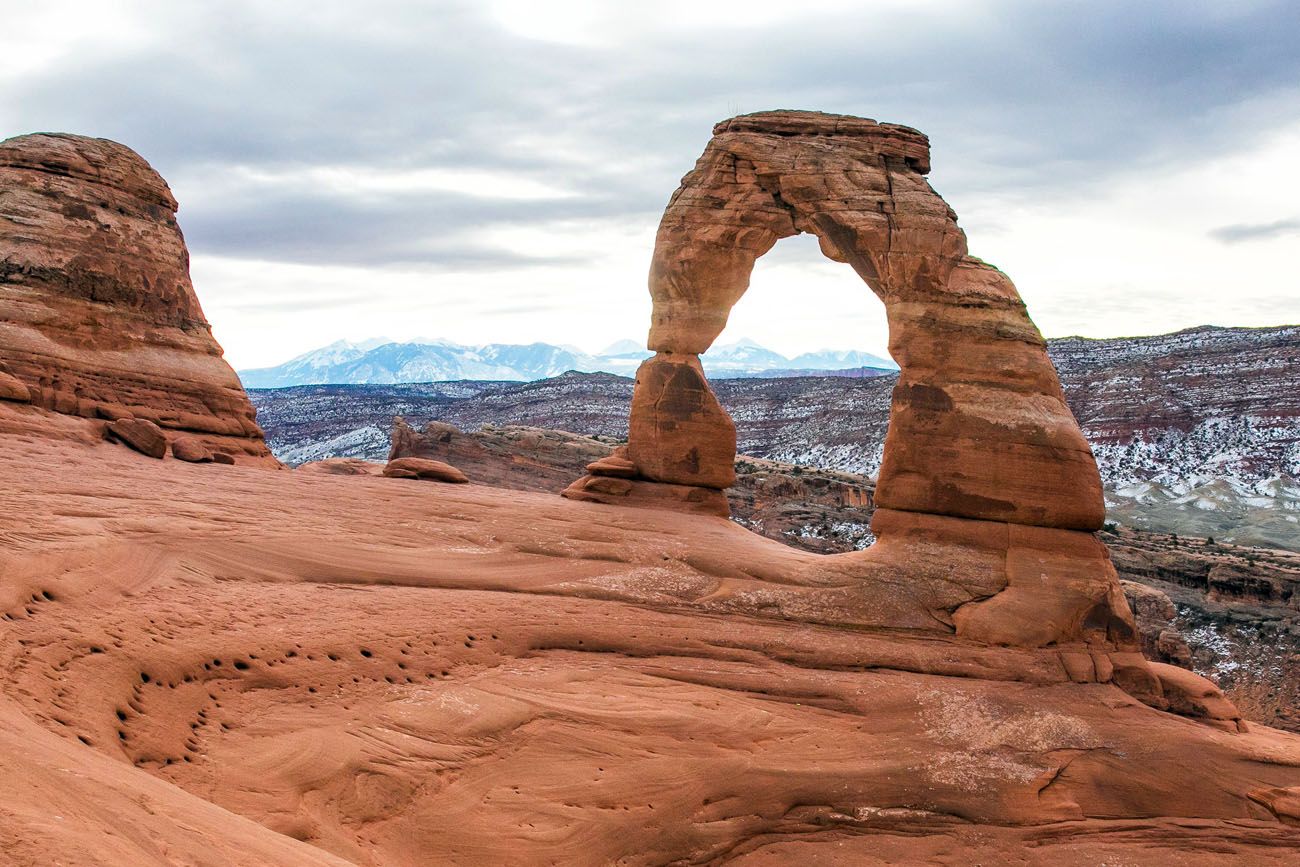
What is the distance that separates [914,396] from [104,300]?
15.7 metres

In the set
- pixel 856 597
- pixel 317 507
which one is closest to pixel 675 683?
pixel 856 597

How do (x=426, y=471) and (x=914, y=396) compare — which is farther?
(x=426, y=471)

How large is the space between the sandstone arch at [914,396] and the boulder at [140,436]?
734 cm

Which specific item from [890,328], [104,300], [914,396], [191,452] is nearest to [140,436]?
[191,452]

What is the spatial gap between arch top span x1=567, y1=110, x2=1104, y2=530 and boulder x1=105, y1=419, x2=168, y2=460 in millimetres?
7433

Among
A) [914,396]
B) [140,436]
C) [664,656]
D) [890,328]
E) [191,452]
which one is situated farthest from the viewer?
[191,452]

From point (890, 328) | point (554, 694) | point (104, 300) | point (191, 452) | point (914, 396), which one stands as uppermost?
point (104, 300)

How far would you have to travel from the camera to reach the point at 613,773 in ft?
38.1

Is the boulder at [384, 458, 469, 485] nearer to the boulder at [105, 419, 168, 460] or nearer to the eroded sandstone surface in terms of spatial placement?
the eroded sandstone surface

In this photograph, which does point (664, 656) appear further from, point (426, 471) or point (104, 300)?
point (104, 300)

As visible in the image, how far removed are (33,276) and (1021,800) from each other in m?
19.3

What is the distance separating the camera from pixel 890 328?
1755 cm

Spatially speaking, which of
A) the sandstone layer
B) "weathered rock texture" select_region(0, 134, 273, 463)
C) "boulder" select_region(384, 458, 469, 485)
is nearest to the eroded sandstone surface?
the sandstone layer

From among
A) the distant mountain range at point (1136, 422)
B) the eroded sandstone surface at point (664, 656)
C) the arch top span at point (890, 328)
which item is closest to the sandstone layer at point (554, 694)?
the eroded sandstone surface at point (664, 656)
